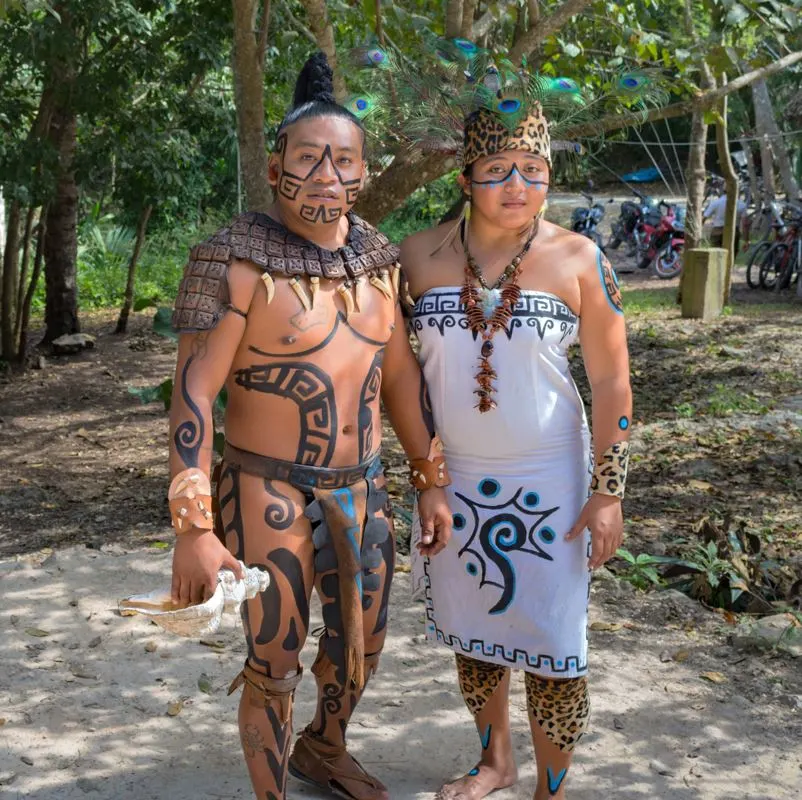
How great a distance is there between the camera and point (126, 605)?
2307 millimetres

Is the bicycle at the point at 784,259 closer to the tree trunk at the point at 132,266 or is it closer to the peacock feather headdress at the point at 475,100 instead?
the tree trunk at the point at 132,266

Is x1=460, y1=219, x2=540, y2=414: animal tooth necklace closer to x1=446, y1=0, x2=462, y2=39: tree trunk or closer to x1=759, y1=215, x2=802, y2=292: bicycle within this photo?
x1=446, y1=0, x2=462, y2=39: tree trunk

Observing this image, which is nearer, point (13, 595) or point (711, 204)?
point (13, 595)

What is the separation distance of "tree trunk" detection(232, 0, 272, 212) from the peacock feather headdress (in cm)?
183

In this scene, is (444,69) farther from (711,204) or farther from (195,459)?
(711,204)

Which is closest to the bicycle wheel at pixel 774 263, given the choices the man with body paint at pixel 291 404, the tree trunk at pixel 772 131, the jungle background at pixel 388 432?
the jungle background at pixel 388 432

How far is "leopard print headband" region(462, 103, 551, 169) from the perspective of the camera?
2.66 metres

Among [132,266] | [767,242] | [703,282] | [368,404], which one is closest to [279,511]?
[368,404]

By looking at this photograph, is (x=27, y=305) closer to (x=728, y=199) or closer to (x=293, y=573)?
(x=293, y=573)

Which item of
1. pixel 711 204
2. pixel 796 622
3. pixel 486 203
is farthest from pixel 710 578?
pixel 711 204

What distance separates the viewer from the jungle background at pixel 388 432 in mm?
3434

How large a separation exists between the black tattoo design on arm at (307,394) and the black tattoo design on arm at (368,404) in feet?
0.31

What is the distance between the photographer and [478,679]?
296 centimetres

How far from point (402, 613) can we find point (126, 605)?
2203 millimetres
